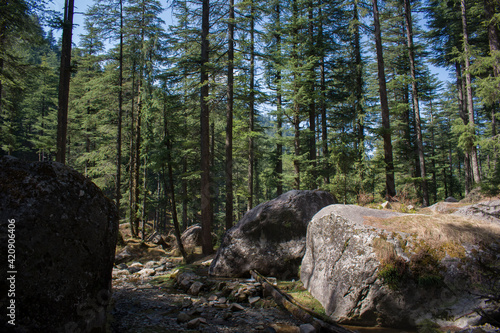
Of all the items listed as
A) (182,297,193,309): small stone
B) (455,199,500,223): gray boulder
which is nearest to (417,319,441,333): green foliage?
(455,199,500,223): gray boulder

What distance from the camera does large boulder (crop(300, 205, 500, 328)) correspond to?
4977 millimetres

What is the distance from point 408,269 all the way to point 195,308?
4991 millimetres

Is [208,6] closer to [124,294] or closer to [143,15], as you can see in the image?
[143,15]

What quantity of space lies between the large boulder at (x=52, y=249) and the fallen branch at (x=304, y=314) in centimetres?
388

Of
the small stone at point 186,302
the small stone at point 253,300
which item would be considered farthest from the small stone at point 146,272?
the small stone at point 253,300

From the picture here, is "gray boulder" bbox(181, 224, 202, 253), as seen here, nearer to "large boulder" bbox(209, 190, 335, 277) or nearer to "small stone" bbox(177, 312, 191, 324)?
"large boulder" bbox(209, 190, 335, 277)

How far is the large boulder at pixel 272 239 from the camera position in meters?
9.00

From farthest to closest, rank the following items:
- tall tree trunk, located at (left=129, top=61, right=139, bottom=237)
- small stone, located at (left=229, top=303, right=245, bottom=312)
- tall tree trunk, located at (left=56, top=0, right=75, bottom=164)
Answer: tall tree trunk, located at (left=129, top=61, right=139, bottom=237) → tall tree trunk, located at (left=56, top=0, right=75, bottom=164) → small stone, located at (left=229, top=303, right=245, bottom=312)

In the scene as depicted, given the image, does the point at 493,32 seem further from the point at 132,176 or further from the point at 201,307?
the point at 132,176

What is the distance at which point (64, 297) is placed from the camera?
3.83m

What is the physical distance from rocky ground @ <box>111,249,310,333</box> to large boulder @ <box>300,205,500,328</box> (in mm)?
1468

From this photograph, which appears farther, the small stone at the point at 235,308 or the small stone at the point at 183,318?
the small stone at the point at 235,308

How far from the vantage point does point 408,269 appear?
5.36 meters

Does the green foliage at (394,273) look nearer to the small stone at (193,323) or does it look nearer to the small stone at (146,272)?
the small stone at (193,323)
